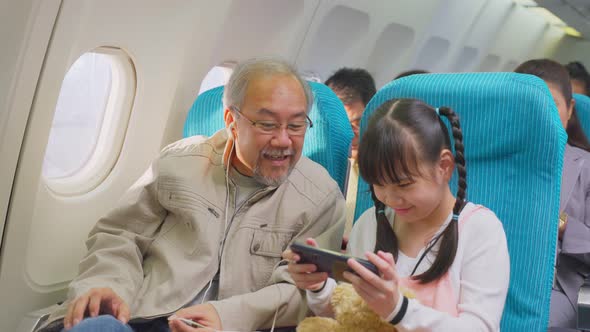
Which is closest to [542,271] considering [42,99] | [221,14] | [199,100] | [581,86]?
[199,100]

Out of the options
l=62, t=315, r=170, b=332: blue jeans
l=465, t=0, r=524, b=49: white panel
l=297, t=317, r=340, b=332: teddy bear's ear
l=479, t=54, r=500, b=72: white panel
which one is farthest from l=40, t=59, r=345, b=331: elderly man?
l=479, t=54, r=500, b=72: white panel

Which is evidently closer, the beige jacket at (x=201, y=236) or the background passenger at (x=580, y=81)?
the beige jacket at (x=201, y=236)

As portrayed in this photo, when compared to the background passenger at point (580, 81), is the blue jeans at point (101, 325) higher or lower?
lower

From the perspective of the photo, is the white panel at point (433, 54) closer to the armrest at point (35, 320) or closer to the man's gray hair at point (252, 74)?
the man's gray hair at point (252, 74)

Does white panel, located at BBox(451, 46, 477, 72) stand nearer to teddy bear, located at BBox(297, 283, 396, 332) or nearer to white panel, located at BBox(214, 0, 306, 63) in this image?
white panel, located at BBox(214, 0, 306, 63)

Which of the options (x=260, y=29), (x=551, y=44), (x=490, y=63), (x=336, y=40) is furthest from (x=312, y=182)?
(x=551, y=44)

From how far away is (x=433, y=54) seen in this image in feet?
25.0

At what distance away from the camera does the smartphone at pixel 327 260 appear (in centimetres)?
173

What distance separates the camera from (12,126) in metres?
2.69

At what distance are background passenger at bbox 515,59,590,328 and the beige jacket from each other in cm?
93

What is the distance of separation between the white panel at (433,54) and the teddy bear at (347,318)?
5.51 m

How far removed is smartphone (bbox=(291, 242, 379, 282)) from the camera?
173 centimetres

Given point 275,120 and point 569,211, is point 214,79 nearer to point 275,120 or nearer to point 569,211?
point 275,120

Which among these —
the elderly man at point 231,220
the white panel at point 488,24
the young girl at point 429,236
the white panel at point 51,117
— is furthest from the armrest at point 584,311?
the white panel at point 488,24
